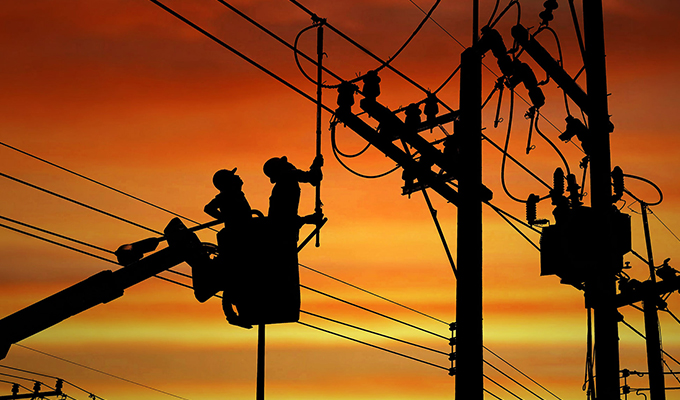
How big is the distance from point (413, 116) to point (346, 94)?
1247 millimetres

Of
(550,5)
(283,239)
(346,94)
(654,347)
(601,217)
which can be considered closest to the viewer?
(283,239)

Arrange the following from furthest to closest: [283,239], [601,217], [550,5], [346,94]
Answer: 1. [550,5]
2. [601,217]
3. [346,94]
4. [283,239]

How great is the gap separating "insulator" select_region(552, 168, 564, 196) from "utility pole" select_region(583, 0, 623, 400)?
1434 millimetres

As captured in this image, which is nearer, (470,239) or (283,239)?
(283,239)

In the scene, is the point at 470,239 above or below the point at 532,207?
below

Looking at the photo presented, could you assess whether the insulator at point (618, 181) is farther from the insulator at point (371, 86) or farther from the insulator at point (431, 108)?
the insulator at point (371, 86)

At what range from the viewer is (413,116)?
1407 cm

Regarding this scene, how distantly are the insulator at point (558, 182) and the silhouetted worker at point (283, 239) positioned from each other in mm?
7197

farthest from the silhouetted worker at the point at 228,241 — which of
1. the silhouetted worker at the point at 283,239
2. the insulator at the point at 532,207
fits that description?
the insulator at the point at 532,207

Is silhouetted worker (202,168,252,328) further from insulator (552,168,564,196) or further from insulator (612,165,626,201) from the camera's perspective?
insulator (612,165,626,201)

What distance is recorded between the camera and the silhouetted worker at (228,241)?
29.2ft

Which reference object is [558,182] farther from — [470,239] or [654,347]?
[654,347]

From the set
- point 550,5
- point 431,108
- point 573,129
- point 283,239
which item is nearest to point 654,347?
point 573,129

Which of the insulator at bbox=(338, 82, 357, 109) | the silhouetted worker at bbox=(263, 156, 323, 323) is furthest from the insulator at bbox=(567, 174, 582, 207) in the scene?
the silhouetted worker at bbox=(263, 156, 323, 323)
